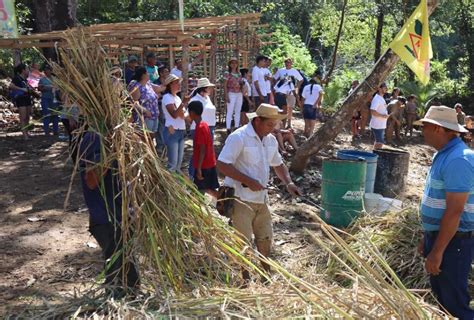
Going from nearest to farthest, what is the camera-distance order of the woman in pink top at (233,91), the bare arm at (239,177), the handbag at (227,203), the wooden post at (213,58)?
1. the bare arm at (239,177)
2. the handbag at (227,203)
3. the woman in pink top at (233,91)
4. the wooden post at (213,58)

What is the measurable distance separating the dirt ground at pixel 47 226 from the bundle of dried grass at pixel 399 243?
1.05m

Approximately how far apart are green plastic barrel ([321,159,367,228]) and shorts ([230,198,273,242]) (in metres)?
2.07

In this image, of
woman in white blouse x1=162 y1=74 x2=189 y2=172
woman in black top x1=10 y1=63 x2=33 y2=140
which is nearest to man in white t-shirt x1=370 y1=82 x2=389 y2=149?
woman in white blouse x1=162 y1=74 x2=189 y2=172

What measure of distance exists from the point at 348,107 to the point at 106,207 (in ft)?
20.4

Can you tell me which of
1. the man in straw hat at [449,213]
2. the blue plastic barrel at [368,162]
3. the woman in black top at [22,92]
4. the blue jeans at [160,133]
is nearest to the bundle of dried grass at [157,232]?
the man in straw hat at [449,213]

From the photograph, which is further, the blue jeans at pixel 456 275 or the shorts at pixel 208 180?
the shorts at pixel 208 180

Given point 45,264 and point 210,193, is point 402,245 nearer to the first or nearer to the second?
point 210,193

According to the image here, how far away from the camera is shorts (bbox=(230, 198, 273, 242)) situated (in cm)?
486

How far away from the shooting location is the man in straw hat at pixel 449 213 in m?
3.58

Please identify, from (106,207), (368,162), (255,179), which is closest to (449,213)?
(255,179)

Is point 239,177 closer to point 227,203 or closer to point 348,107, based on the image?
point 227,203

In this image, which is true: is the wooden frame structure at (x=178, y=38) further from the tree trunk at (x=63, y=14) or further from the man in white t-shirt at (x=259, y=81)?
the tree trunk at (x=63, y=14)

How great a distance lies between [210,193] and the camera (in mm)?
6699

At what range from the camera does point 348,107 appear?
9.02 m
